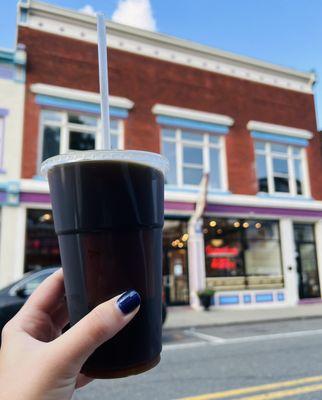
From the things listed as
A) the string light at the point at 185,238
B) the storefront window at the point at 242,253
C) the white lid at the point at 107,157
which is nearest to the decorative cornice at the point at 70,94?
the string light at the point at 185,238

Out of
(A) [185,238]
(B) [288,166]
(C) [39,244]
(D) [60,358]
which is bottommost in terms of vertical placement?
(D) [60,358]

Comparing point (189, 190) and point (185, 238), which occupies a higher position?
point (189, 190)

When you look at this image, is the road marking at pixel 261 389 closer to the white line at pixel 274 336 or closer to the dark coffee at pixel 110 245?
the white line at pixel 274 336

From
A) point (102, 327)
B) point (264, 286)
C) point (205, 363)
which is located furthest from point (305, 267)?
point (102, 327)

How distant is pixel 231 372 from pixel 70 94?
367 inches

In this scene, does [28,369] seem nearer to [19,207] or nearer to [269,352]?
[269,352]

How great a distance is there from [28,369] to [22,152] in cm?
1053

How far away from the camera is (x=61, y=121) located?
1152 centimetres

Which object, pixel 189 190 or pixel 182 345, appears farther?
pixel 189 190

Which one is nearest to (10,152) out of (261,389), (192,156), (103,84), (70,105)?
(70,105)

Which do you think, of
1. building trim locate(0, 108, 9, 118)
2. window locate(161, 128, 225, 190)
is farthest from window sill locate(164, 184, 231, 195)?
building trim locate(0, 108, 9, 118)

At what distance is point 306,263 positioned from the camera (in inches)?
545

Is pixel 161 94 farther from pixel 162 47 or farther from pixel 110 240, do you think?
pixel 110 240

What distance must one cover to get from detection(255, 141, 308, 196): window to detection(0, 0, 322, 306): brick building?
5cm
